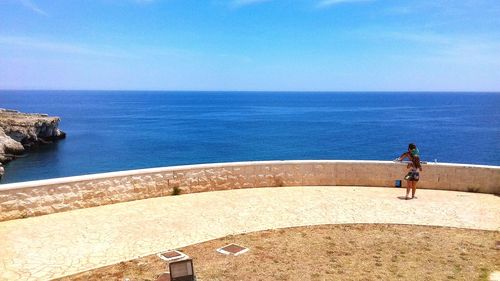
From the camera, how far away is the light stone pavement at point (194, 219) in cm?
744

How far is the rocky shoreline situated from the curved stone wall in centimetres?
5265

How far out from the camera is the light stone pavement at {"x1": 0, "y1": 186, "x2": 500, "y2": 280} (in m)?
7.44

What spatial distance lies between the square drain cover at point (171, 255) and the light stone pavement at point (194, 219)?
30 cm

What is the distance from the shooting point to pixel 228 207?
10.6m

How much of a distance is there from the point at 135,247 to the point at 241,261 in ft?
7.22

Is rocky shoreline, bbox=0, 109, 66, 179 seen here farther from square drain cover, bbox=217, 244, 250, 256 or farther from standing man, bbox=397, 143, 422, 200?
standing man, bbox=397, 143, 422, 200

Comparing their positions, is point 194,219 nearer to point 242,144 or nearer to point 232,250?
point 232,250

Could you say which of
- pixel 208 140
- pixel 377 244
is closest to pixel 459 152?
pixel 208 140

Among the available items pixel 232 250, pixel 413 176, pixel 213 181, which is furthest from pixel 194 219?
pixel 413 176

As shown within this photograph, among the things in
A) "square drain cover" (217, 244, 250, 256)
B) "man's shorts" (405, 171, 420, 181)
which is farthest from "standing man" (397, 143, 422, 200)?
"square drain cover" (217, 244, 250, 256)

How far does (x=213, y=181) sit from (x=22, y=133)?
6227 cm

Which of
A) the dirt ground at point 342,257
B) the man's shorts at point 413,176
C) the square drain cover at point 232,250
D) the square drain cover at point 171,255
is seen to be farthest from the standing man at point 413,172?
the square drain cover at point 171,255

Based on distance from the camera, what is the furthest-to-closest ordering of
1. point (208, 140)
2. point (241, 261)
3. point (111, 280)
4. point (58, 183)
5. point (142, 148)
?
1. point (208, 140)
2. point (142, 148)
3. point (58, 183)
4. point (241, 261)
5. point (111, 280)

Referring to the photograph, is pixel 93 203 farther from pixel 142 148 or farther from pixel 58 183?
pixel 142 148
